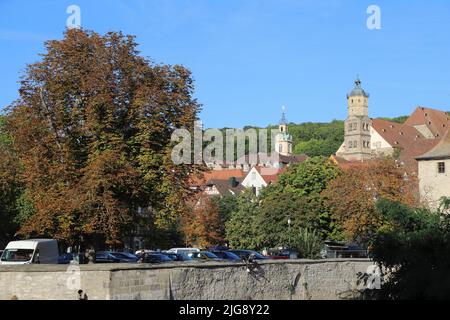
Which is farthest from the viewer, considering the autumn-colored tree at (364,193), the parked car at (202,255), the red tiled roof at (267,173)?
the red tiled roof at (267,173)

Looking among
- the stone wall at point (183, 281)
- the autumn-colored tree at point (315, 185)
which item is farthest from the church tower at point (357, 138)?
the stone wall at point (183, 281)

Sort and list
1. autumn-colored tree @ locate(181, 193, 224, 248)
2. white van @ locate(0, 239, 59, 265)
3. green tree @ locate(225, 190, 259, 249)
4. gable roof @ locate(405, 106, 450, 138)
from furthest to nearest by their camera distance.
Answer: gable roof @ locate(405, 106, 450, 138), autumn-colored tree @ locate(181, 193, 224, 248), green tree @ locate(225, 190, 259, 249), white van @ locate(0, 239, 59, 265)

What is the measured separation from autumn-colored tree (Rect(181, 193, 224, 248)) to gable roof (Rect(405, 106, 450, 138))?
81.6 meters

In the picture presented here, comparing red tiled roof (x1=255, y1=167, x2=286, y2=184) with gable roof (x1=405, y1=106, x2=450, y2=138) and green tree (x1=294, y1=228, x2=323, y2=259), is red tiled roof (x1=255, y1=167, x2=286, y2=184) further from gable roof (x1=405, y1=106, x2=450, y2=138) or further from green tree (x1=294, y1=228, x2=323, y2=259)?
green tree (x1=294, y1=228, x2=323, y2=259)

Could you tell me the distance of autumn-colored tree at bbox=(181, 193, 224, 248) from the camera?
77.3 metres

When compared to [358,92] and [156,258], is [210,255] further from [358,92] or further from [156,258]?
[358,92]

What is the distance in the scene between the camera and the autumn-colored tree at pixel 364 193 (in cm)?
5331

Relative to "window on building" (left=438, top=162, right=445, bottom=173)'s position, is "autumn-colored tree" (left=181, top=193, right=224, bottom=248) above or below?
below

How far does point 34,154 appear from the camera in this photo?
2823cm

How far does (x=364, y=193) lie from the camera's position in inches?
2140

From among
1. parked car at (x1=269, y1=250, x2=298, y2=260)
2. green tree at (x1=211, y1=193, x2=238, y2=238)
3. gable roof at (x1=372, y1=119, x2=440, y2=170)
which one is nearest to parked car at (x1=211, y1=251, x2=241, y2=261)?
parked car at (x1=269, y1=250, x2=298, y2=260)

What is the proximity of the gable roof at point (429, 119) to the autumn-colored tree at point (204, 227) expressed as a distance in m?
81.6

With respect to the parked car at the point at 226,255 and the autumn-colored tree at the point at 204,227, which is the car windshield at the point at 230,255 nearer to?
the parked car at the point at 226,255
